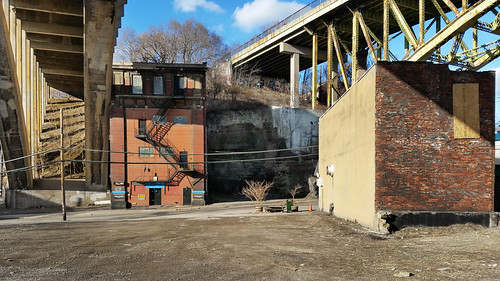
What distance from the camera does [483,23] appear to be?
23.3m

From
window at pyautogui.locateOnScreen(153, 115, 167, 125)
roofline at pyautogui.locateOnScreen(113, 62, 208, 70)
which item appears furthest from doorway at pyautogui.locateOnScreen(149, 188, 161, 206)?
roofline at pyautogui.locateOnScreen(113, 62, 208, 70)

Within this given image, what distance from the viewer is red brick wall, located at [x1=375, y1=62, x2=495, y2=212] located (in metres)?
12.5

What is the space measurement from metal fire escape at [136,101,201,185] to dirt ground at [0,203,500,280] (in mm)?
21677

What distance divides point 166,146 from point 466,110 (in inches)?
1101

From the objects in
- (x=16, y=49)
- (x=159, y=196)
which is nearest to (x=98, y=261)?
(x=16, y=49)

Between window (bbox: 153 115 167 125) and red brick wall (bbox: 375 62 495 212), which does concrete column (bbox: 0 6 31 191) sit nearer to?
window (bbox: 153 115 167 125)

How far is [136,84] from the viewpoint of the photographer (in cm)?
3569

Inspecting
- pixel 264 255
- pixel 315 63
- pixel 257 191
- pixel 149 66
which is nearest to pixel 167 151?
pixel 149 66

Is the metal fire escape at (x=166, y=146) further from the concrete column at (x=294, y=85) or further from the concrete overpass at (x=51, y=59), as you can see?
the concrete column at (x=294, y=85)

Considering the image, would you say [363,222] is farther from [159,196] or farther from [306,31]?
[306,31]

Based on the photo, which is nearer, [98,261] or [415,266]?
[415,266]

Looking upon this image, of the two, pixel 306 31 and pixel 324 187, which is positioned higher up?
pixel 306 31

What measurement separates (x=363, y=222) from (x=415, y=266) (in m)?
6.29

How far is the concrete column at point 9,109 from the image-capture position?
24.1 metres
